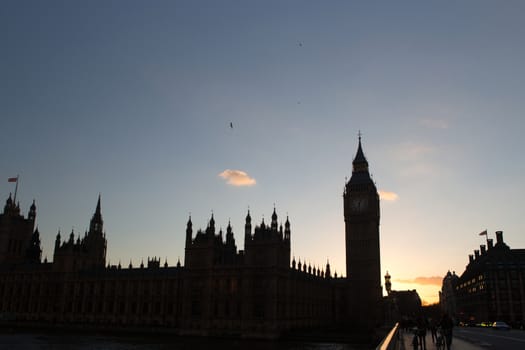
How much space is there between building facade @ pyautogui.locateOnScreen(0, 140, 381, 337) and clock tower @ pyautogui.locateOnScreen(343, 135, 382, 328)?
0.25 m

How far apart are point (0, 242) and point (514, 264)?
14661 cm

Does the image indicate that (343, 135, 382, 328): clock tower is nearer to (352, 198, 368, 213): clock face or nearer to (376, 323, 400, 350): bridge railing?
(352, 198, 368, 213): clock face

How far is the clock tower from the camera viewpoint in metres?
114

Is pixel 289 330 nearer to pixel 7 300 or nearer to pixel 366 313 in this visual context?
pixel 366 313

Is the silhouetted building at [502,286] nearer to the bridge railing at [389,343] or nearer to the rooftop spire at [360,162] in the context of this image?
the rooftop spire at [360,162]

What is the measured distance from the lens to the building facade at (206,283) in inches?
3201

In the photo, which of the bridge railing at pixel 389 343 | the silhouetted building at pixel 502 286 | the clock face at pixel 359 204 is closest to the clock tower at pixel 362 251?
the clock face at pixel 359 204

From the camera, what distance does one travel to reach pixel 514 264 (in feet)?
427

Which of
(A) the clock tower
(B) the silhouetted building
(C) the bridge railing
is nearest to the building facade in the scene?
(A) the clock tower

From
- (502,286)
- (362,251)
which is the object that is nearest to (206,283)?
(362,251)

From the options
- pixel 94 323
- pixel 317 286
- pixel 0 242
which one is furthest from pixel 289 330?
pixel 0 242

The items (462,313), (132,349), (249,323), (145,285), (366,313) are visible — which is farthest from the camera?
(462,313)

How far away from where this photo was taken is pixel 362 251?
4653 inches

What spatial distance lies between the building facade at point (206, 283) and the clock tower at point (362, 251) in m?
0.25
